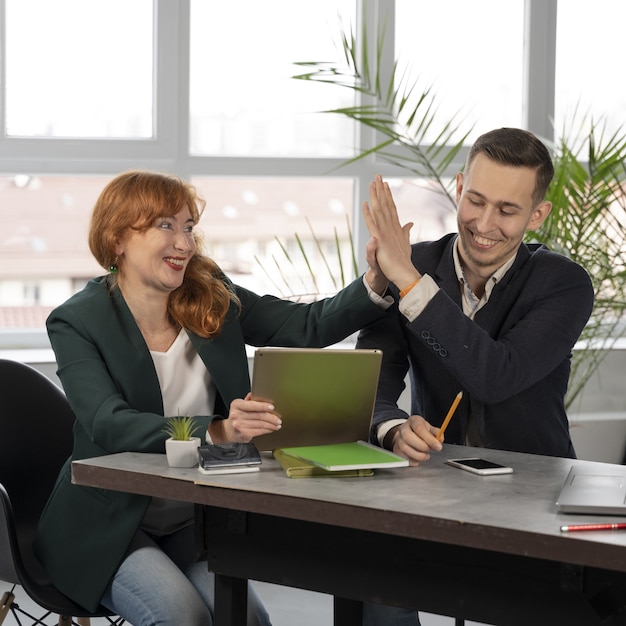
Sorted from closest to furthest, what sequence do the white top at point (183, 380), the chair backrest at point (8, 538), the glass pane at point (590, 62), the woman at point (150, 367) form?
1. the woman at point (150, 367)
2. the chair backrest at point (8, 538)
3. the white top at point (183, 380)
4. the glass pane at point (590, 62)

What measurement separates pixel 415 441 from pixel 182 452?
1.48 feet

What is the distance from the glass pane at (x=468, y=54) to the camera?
4.64 metres

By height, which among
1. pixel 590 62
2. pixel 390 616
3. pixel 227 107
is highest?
pixel 590 62

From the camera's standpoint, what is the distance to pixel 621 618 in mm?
1677

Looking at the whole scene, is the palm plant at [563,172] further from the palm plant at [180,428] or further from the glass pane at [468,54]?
the palm plant at [180,428]

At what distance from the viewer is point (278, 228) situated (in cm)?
458

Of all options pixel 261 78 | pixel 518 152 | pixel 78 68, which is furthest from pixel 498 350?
pixel 78 68

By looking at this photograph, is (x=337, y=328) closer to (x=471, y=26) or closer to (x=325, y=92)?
(x=325, y=92)

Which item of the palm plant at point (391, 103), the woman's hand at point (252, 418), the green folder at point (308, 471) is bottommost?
the green folder at point (308, 471)

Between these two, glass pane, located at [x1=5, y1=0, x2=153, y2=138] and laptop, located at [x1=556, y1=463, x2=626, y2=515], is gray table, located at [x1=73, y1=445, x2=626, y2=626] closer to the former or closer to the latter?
laptop, located at [x1=556, y1=463, x2=626, y2=515]

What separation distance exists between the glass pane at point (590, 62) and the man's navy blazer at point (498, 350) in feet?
8.17

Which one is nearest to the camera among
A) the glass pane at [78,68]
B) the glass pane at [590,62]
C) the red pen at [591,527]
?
the red pen at [591,527]

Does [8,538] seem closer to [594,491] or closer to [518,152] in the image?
[594,491]

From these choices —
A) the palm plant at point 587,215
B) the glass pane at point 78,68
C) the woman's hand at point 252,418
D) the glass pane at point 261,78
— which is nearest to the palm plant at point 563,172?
the palm plant at point 587,215
